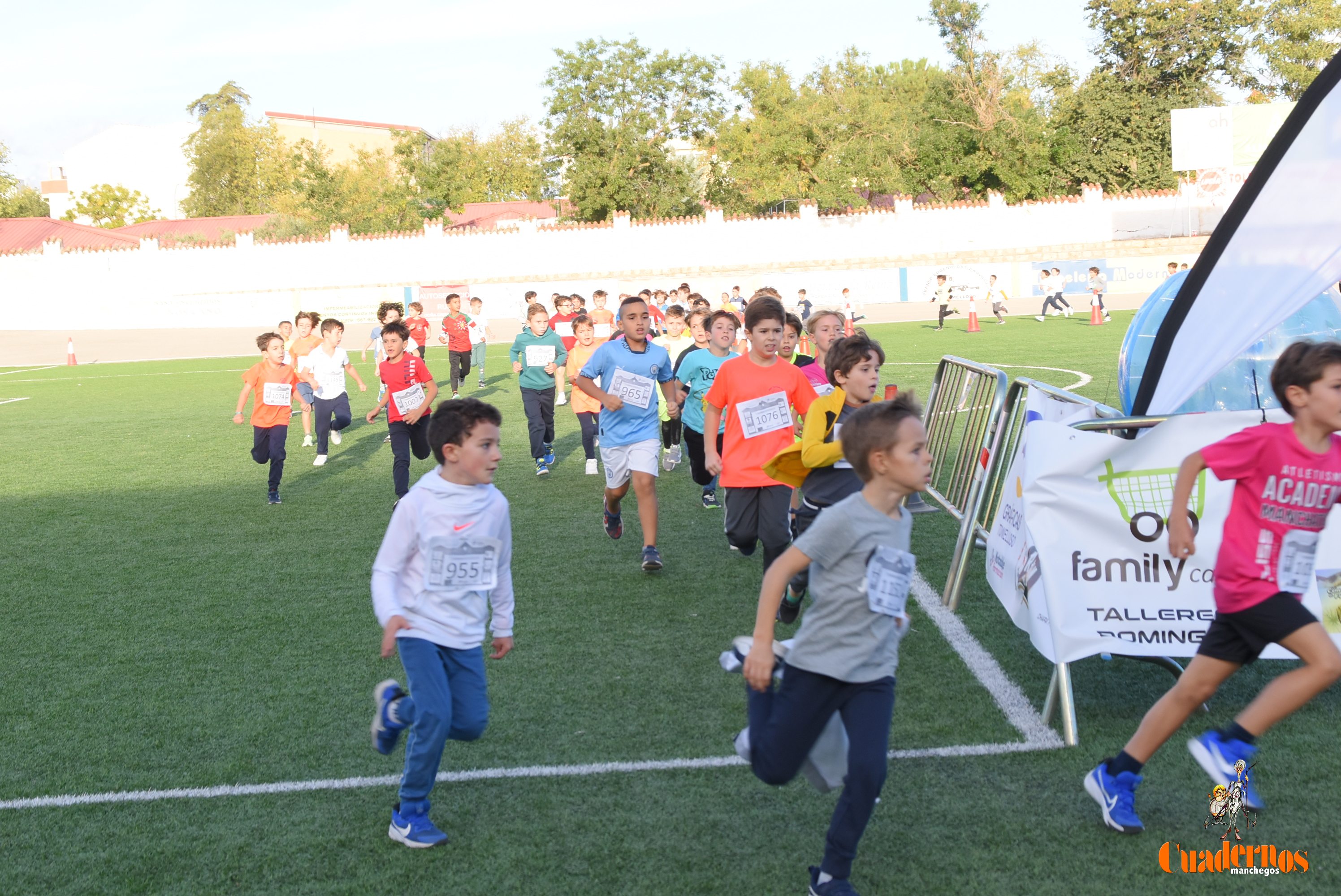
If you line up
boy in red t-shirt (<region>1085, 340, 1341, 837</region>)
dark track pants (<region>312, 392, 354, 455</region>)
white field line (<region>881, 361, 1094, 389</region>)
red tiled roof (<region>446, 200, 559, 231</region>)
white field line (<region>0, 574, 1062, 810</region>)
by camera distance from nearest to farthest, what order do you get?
1. boy in red t-shirt (<region>1085, 340, 1341, 837</region>)
2. white field line (<region>0, 574, 1062, 810</region>)
3. dark track pants (<region>312, 392, 354, 455</region>)
4. white field line (<region>881, 361, 1094, 389</region>)
5. red tiled roof (<region>446, 200, 559, 231</region>)

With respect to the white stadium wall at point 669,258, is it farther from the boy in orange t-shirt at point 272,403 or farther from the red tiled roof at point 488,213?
the boy in orange t-shirt at point 272,403

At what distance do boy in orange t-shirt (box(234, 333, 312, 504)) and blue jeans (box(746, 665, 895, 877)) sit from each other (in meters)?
8.32

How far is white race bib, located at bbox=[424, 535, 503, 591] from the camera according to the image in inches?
160

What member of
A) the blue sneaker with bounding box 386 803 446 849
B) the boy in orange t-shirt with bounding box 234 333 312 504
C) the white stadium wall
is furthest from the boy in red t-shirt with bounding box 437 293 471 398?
the white stadium wall

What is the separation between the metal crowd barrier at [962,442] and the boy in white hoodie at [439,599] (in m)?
2.60

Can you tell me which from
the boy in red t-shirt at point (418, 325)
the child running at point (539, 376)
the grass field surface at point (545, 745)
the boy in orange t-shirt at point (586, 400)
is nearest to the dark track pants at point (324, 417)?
the boy in red t-shirt at point (418, 325)

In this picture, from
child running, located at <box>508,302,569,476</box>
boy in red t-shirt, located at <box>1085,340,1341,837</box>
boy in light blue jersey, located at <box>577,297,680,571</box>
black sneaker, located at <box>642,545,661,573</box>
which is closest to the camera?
boy in red t-shirt, located at <box>1085,340,1341,837</box>

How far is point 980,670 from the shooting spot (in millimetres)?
5730

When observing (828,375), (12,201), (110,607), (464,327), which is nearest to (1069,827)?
(828,375)

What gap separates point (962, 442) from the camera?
30.3 feet

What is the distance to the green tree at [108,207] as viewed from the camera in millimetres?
85562

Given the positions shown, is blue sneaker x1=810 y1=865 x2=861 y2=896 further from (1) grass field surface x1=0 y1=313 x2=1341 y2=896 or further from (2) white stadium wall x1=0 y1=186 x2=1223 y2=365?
(2) white stadium wall x1=0 y1=186 x2=1223 y2=365

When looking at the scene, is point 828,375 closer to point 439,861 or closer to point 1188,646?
point 1188,646

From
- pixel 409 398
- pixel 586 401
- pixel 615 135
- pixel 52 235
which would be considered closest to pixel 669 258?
pixel 615 135
